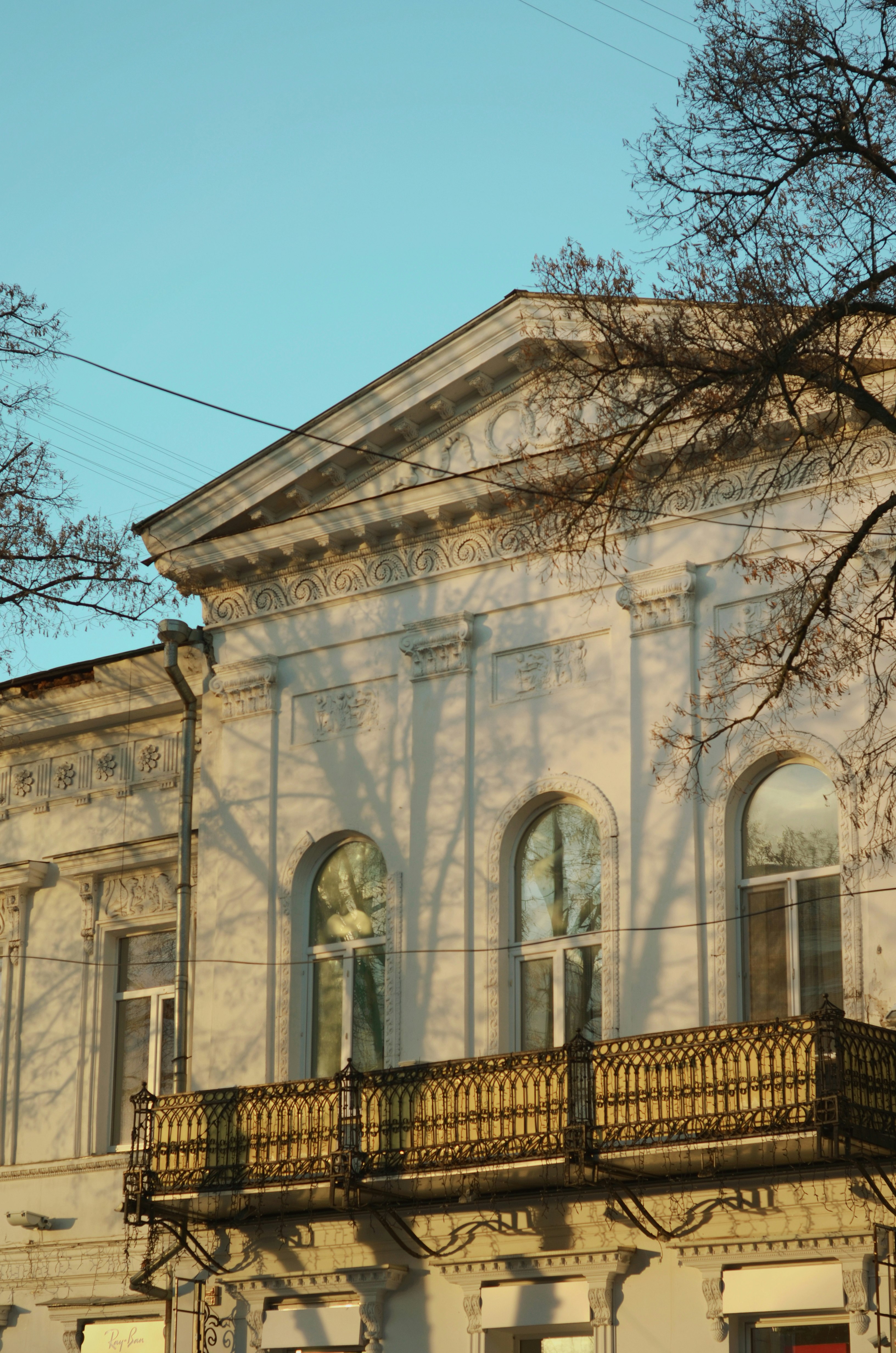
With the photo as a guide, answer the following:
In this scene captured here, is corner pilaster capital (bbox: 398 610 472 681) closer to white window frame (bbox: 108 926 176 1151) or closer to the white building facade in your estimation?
the white building facade

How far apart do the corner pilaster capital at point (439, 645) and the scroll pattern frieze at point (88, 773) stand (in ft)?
10.3

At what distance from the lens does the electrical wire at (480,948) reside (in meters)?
16.4

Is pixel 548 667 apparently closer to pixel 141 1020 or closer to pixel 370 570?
pixel 370 570

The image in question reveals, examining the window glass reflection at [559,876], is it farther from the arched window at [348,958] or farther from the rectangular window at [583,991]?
the arched window at [348,958]

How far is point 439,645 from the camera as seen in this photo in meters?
19.0

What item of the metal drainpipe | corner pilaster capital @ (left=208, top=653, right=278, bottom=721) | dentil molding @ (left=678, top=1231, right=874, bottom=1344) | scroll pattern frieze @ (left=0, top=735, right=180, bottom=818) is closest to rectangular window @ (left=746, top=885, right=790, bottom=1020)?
dentil molding @ (left=678, top=1231, right=874, bottom=1344)

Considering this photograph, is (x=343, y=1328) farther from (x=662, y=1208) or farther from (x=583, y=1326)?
(x=662, y=1208)

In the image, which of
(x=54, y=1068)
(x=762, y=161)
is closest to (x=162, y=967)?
(x=54, y=1068)

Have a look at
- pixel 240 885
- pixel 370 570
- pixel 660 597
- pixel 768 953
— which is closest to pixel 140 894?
pixel 240 885

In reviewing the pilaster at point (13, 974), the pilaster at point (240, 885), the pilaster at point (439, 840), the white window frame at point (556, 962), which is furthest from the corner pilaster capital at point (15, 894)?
the white window frame at point (556, 962)

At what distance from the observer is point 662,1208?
52.0ft

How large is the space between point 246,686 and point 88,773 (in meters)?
2.41

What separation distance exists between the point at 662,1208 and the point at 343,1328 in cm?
343

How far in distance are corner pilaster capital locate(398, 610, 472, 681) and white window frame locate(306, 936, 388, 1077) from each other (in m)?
2.60
